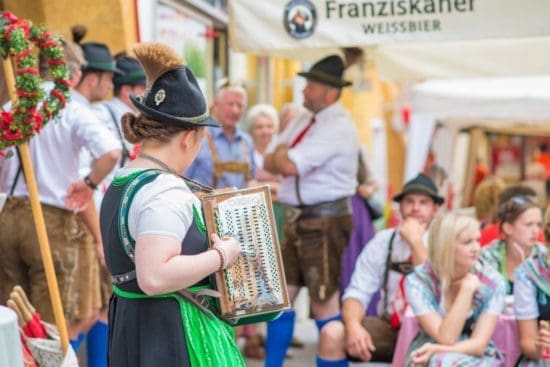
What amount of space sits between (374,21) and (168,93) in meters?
2.44

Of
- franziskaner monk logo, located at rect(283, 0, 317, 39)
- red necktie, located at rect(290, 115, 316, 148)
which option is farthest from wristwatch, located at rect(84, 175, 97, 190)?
red necktie, located at rect(290, 115, 316, 148)

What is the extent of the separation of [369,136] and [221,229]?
41.3 ft

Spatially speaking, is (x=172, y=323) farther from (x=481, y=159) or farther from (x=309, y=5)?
(x=481, y=159)

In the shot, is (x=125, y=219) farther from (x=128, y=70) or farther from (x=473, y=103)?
(x=473, y=103)

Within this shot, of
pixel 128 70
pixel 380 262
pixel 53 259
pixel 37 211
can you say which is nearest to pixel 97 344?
pixel 53 259

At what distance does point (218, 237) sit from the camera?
330cm

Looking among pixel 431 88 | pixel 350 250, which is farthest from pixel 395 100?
pixel 350 250

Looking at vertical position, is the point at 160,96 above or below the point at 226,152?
above

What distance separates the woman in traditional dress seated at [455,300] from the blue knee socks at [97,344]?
1968 millimetres

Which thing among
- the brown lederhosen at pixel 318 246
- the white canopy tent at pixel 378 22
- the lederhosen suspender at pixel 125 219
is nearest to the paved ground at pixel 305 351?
the brown lederhosen at pixel 318 246

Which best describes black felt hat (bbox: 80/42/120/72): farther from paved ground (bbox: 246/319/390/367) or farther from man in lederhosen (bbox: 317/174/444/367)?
paved ground (bbox: 246/319/390/367)

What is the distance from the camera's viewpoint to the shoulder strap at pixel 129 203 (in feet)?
10.6

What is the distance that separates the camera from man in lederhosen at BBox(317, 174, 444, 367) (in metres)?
5.55

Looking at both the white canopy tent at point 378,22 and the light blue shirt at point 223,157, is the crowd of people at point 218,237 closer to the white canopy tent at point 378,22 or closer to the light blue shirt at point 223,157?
the light blue shirt at point 223,157
